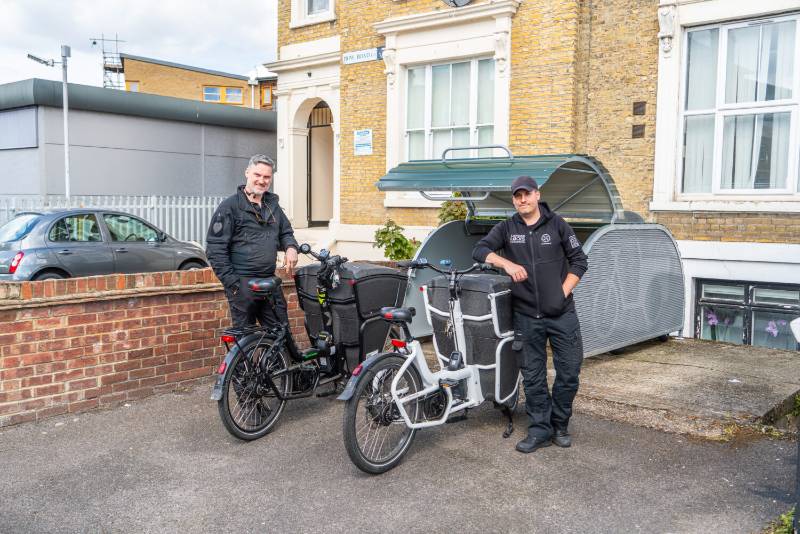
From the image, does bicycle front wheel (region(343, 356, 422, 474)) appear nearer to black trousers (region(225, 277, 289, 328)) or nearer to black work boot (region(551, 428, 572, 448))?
black work boot (region(551, 428, 572, 448))

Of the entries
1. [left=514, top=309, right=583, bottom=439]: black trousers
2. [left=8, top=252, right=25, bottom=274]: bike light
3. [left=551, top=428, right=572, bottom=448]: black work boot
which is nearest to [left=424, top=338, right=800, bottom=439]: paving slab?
[left=551, top=428, right=572, bottom=448]: black work boot

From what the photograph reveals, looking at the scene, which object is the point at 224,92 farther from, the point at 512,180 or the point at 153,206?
the point at 512,180

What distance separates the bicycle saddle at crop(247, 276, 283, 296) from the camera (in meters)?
5.36

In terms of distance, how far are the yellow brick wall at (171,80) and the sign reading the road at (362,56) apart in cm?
2980

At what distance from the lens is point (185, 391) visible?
6652 millimetres

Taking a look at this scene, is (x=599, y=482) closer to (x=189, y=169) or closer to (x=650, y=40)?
(x=650, y=40)

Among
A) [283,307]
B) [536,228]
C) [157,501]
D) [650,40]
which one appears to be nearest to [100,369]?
[283,307]

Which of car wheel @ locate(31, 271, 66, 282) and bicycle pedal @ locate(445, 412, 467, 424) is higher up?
car wheel @ locate(31, 271, 66, 282)

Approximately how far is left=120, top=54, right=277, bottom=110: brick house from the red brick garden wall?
111ft

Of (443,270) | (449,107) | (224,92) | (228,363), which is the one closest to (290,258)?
(228,363)

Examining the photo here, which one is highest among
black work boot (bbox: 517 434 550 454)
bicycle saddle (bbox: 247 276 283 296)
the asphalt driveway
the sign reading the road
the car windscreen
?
the sign reading the road

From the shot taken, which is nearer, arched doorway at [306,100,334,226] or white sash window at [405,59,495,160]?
white sash window at [405,59,495,160]

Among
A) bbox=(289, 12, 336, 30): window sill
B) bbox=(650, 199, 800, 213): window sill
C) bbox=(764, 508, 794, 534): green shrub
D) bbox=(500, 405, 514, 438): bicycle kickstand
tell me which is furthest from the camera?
bbox=(289, 12, 336, 30): window sill

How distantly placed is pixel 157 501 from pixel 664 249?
5.78 meters
